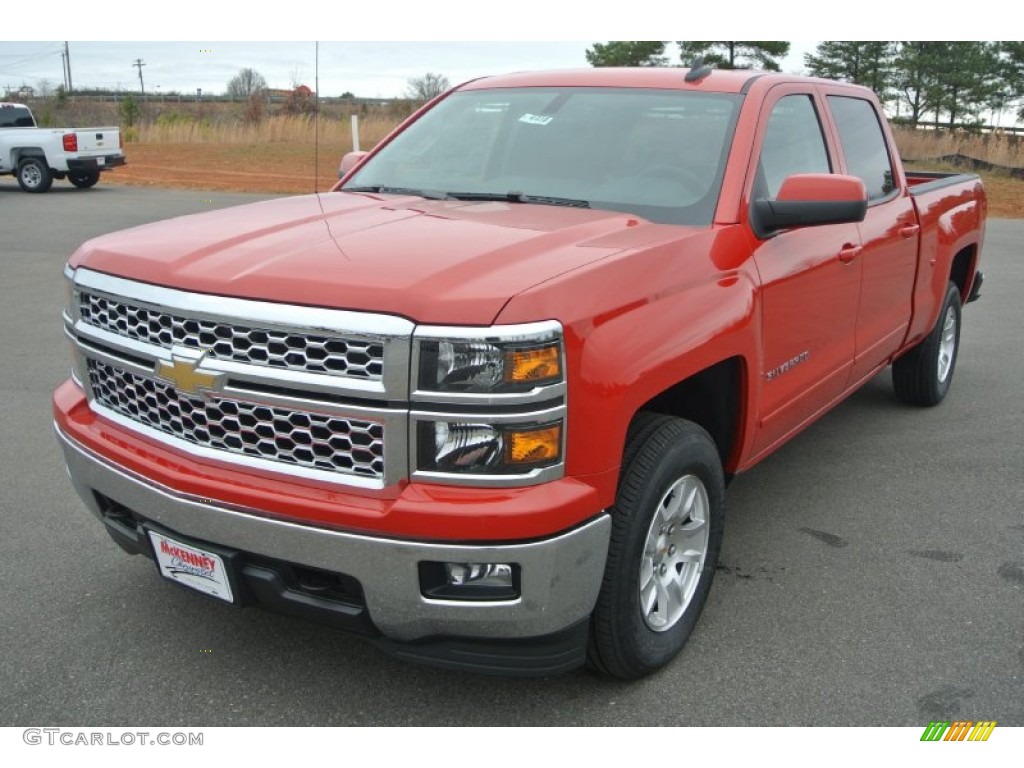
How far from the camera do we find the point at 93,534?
4.09 m

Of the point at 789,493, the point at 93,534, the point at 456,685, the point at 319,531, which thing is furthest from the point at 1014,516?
the point at 93,534

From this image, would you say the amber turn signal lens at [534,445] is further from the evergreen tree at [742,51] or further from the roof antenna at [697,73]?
the evergreen tree at [742,51]

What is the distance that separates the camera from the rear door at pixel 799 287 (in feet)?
11.8

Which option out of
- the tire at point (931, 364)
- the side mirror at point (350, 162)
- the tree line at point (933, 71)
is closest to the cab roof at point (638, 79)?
the side mirror at point (350, 162)

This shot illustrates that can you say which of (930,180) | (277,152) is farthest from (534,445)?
(277,152)

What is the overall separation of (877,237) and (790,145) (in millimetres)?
753

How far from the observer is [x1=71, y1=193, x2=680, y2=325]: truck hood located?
Result: 2.50 m

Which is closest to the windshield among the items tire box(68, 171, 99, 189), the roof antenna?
the roof antenna

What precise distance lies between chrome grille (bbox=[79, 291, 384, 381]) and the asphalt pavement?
1.11 m

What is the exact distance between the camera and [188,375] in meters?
2.70

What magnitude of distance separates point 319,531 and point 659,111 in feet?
7.62

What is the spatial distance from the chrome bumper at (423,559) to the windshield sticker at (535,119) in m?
2.06

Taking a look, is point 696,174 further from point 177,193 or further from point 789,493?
point 177,193
